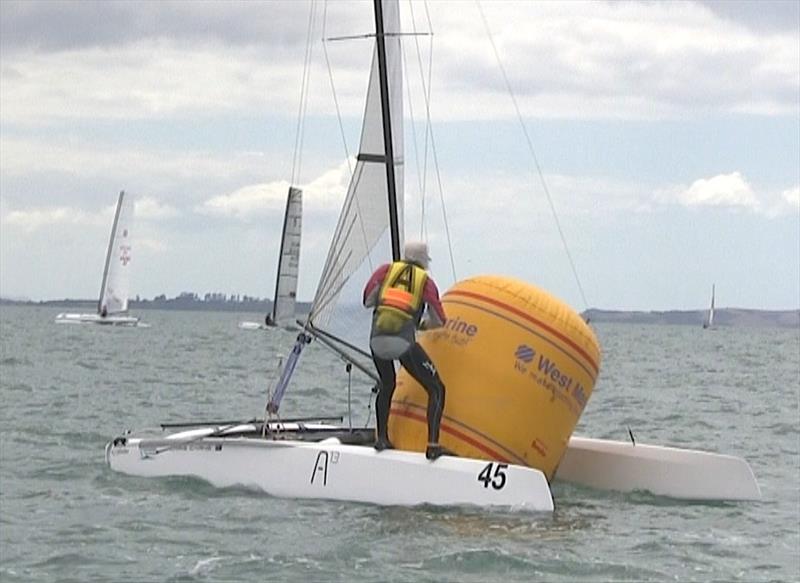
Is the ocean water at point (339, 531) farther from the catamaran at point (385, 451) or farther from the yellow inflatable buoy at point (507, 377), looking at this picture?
the yellow inflatable buoy at point (507, 377)

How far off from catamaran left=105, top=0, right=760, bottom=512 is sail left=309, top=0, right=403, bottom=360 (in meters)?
0.01

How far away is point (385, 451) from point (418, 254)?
124cm

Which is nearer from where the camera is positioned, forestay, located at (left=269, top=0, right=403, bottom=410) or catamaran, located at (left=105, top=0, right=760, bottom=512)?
catamaran, located at (left=105, top=0, right=760, bottom=512)

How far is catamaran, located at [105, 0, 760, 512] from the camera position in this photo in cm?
994

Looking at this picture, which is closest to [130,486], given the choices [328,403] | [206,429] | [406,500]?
[206,429]

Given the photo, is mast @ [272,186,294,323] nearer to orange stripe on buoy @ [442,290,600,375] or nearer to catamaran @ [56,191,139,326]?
orange stripe on buoy @ [442,290,600,375]

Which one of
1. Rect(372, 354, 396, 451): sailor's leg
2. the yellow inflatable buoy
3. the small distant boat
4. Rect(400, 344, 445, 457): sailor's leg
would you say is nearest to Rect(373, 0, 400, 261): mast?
the small distant boat

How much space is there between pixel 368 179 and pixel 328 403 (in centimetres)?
928

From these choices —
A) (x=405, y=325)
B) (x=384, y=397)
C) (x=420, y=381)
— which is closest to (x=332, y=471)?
(x=384, y=397)

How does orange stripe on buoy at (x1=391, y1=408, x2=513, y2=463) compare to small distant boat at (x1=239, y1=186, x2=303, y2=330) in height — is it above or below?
below

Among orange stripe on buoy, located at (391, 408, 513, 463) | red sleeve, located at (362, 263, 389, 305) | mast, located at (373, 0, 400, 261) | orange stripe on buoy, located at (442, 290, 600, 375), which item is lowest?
orange stripe on buoy, located at (391, 408, 513, 463)

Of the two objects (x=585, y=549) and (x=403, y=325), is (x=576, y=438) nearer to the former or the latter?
(x=403, y=325)

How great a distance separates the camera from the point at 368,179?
40.9 ft

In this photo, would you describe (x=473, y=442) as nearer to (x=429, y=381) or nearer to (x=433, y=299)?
(x=429, y=381)
